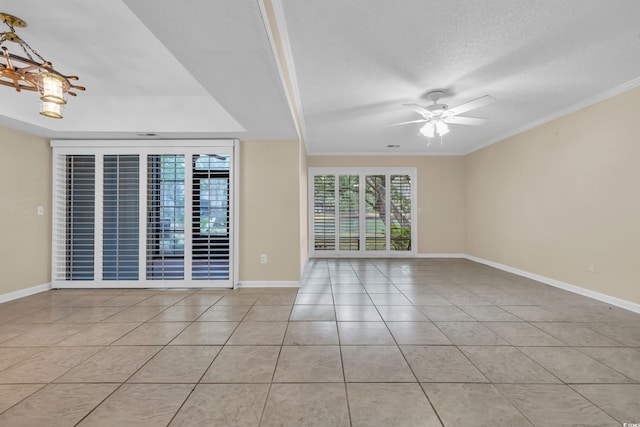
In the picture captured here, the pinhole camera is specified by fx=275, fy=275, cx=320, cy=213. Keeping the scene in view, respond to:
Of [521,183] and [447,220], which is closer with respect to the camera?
[521,183]

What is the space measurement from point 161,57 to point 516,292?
481 cm

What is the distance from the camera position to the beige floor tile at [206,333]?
7.50 ft

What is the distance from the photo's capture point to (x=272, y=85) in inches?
91.0

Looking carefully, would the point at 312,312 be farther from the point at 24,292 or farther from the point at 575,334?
the point at 24,292

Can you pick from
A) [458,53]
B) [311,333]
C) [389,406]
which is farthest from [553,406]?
[458,53]

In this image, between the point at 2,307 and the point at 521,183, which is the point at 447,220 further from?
the point at 2,307

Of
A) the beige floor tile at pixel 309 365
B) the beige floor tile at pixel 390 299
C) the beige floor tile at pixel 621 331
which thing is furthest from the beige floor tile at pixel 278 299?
the beige floor tile at pixel 621 331

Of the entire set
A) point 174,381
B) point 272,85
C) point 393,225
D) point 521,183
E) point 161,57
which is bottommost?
point 174,381

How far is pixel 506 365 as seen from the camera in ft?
6.27

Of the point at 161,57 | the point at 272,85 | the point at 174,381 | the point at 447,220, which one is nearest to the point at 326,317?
the point at 174,381

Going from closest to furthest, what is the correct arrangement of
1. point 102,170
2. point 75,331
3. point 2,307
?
point 75,331 → point 2,307 → point 102,170

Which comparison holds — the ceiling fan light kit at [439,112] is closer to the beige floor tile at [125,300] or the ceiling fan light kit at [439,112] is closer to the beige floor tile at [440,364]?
the beige floor tile at [440,364]

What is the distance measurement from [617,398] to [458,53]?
261 centimetres

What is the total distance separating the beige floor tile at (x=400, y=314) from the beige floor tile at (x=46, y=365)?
254 centimetres
